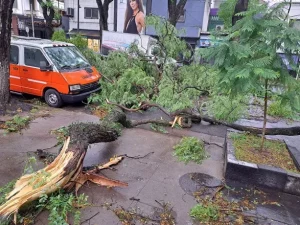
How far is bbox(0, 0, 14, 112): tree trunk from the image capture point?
6.17 meters

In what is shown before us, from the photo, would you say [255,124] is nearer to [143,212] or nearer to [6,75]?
[143,212]

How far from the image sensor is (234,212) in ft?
10.7

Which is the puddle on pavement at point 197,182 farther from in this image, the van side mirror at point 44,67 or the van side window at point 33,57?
the van side window at point 33,57

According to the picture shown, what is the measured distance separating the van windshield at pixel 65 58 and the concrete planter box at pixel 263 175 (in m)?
6.01

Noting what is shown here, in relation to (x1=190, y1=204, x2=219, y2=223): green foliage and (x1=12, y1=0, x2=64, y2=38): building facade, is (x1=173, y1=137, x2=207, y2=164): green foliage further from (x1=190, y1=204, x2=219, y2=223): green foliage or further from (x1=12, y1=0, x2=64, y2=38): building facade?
(x1=12, y1=0, x2=64, y2=38): building facade

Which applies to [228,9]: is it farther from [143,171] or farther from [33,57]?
[33,57]

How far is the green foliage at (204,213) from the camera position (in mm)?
3109

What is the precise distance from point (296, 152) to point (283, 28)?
249 cm

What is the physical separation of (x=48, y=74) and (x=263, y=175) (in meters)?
6.66

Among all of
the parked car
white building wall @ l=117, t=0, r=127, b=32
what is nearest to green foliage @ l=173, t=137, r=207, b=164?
the parked car

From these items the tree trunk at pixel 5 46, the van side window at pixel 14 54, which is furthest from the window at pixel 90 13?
the tree trunk at pixel 5 46

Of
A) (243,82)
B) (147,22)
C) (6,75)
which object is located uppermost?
(147,22)

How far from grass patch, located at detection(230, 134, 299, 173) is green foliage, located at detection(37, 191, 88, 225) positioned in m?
2.71

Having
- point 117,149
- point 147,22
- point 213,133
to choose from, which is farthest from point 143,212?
point 147,22
